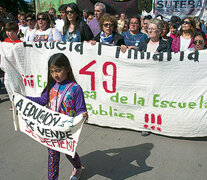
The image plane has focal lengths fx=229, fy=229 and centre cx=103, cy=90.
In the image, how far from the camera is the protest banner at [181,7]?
921 centimetres

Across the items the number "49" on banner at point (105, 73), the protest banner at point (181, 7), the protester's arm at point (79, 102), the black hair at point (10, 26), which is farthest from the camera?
the protest banner at point (181, 7)

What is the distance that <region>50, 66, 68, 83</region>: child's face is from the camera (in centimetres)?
209

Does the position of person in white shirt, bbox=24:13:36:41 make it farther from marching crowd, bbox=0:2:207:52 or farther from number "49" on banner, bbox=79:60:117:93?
number "49" on banner, bbox=79:60:117:93

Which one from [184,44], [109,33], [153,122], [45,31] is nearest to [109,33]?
[109,33]

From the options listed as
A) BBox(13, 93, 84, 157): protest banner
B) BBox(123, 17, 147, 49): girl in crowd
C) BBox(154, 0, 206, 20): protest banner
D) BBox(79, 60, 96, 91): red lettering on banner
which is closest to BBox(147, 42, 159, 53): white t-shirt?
BBox(123, 17, 147, 49): girl in crowd

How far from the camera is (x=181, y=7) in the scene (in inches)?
370

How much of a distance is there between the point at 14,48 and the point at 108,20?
5.58 feet

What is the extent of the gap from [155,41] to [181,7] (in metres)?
7.09

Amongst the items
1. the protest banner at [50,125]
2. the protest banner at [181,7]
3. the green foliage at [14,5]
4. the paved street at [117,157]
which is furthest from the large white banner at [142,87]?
the green foliage at [14,5]

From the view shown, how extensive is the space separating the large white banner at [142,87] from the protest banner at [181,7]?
23.9 feet

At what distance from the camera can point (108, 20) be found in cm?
344

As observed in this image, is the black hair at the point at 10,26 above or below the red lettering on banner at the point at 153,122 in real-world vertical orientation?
above

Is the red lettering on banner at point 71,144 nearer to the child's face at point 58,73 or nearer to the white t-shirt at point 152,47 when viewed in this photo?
the child's face at point 58,73

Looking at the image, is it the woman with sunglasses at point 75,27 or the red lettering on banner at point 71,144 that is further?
the woman with sunglasses at point 75,27
